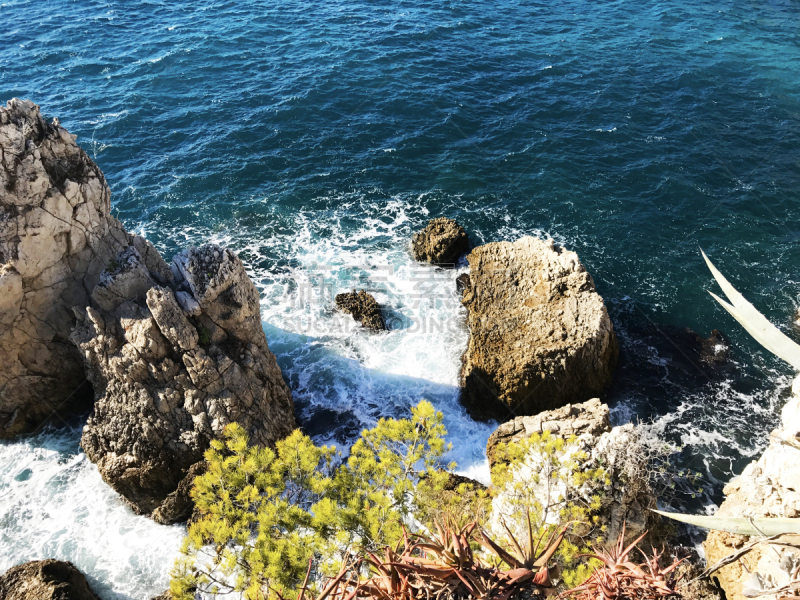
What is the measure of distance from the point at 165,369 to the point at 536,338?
13.1 m

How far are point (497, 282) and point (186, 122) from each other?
2421cm

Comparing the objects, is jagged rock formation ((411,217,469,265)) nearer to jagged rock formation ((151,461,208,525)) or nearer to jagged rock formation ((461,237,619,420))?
jagged rock formation ((461,237,619,420))

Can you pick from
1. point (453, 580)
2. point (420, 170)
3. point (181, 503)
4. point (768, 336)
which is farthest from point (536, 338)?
point (453, 580)

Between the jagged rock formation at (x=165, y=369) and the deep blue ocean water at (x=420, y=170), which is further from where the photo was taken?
the deep blue ocean water at (x=420, y=170)

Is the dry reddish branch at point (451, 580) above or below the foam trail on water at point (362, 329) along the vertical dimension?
above

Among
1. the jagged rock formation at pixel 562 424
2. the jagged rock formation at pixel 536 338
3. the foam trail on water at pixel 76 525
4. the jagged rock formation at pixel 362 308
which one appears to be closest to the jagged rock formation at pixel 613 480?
the jagged rock formation at pixel 562 424

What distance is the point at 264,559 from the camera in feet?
34.0

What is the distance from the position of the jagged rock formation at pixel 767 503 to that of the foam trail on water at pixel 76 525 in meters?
16.0

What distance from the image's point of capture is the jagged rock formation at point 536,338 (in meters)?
18.9

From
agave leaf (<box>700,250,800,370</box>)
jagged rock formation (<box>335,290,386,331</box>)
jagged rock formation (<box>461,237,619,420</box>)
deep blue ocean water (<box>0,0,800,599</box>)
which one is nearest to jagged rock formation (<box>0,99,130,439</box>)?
deep blue ocean water (<box>0,0,800,599</box>)

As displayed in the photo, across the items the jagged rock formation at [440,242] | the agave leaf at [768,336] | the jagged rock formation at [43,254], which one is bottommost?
the jagged rock formation at [440,242]

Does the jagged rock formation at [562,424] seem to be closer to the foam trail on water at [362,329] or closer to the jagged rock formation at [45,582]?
the foam trail on water at [362,329]

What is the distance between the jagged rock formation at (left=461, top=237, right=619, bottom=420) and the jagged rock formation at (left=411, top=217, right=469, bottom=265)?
441cm

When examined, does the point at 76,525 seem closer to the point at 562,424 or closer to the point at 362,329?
the point at 362,329
